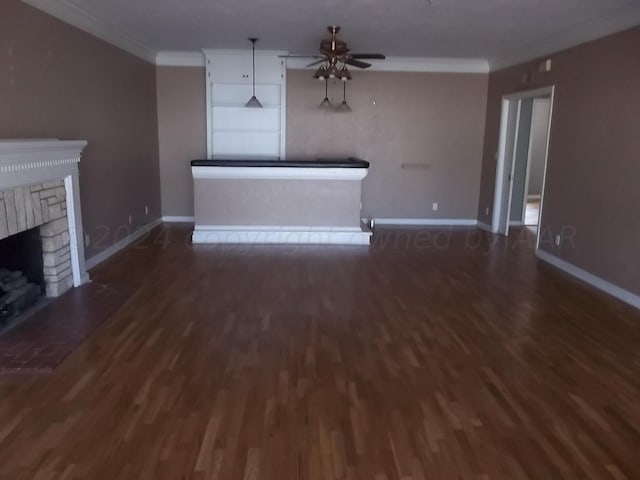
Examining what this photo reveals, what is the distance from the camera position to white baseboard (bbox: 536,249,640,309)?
14.5ft

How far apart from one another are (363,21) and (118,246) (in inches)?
149

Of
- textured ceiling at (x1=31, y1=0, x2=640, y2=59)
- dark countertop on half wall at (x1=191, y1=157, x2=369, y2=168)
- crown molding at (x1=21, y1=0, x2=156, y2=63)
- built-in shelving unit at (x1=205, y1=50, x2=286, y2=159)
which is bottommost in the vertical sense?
dark countertop on half wall at (x1=191, y1=157, x2=369, y2=168)

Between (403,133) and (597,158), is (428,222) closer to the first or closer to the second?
(403,133)

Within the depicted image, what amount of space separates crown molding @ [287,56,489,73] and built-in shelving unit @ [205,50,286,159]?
35 centimetres

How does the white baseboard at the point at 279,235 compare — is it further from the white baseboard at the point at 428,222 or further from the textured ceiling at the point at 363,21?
the textured ceiling at the point at 363,21

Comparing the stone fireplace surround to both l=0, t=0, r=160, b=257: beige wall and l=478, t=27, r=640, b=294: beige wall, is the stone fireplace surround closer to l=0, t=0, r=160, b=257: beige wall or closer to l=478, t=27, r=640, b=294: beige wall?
l=0, t=0, r=160, b=257: beige wall

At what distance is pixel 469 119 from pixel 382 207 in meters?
1.93

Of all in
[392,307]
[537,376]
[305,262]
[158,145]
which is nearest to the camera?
[537,376]

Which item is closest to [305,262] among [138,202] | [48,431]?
[138,202]

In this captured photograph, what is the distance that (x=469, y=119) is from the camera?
7.84 metres

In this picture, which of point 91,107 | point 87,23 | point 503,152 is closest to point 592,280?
point 503,152

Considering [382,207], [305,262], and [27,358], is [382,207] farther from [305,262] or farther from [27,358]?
[27,358]

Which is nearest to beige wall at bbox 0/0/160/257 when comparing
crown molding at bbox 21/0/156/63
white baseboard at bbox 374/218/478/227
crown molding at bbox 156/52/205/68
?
crown molding at bbox 21/0/156/63

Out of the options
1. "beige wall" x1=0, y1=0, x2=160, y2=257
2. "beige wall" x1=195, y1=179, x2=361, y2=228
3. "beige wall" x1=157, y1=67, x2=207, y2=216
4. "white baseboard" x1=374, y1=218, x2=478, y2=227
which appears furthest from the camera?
"white baseboard" x1=374, y1=218, x2=478, y2=227
